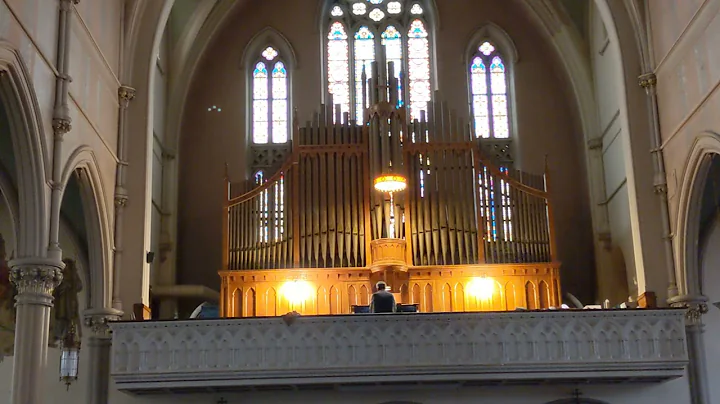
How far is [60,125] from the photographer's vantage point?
53.1 feet

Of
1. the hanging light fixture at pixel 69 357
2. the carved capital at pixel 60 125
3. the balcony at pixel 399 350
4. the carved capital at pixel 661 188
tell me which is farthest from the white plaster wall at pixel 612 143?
the hanging light fixture at pixel 69 357

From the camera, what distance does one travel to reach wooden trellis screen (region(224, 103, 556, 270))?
882 inches

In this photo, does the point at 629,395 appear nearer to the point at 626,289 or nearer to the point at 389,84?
the point at 626,289

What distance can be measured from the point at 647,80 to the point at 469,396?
7498mm

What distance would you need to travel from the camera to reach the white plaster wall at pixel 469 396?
18.7 metres

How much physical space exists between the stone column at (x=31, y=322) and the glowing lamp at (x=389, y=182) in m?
8.29

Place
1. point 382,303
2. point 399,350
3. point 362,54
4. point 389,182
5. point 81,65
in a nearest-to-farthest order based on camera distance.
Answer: point 81,65 → point 399,350 → point 382,303 → point 389,182 → point 362,54

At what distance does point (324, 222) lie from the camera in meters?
22.6

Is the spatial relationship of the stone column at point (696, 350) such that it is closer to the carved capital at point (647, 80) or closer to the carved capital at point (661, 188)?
the carved capital at point (661, 188)

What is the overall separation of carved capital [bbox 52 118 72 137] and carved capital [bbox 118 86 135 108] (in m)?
4.08

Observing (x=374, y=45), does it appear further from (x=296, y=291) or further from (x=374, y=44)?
(x=296, y=291)

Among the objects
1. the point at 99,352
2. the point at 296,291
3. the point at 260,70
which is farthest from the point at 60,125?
the point at 260,70

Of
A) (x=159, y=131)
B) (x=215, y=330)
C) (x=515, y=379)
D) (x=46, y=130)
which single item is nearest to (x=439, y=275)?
(x=515, y=379)

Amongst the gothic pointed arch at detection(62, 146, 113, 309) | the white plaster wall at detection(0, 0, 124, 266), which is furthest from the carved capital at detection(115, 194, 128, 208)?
the gothic pointed arch at detection(62, 146, 113, 309)
